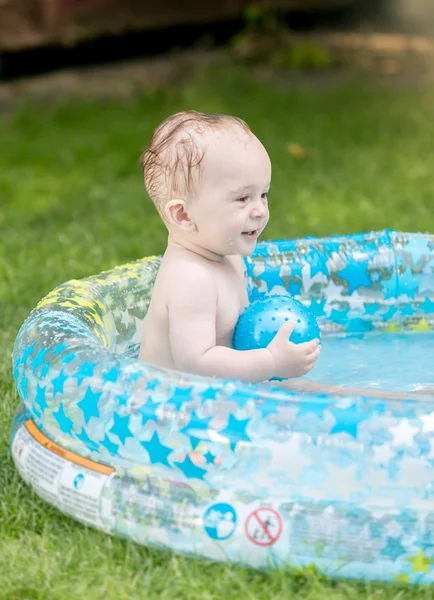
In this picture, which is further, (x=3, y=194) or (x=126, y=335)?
(x=3, y=194)

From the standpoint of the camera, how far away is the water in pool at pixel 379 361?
3170mm

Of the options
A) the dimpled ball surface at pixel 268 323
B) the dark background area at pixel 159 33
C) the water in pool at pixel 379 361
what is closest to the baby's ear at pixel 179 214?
the dimpled ball surface at pixel 268 323

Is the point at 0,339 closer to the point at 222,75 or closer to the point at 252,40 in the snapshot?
the point at 222,75

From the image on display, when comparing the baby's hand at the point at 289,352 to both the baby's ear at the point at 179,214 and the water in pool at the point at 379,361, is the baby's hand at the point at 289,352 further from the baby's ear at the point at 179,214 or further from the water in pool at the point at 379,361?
the water in pool at the point at 379,361

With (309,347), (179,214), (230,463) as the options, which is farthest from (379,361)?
(230,463)

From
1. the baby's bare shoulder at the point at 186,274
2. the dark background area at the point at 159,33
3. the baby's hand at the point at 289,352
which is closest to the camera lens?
the baby's hand at the point at 289,352

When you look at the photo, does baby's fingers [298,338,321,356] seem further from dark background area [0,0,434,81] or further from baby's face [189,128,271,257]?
dark background area [0,0,434,81]

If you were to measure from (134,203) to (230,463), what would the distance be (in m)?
3.31

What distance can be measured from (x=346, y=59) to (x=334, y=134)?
287 centimetres

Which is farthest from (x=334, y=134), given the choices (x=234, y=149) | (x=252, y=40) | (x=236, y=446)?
(x=236, y=446)

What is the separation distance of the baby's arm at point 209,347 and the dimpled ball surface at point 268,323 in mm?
100

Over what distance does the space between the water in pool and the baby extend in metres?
0.72

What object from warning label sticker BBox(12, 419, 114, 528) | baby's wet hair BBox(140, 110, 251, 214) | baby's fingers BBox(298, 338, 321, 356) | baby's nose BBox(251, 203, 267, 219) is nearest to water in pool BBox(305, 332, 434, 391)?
baby's fingers BBox(298, 338, 321, 356)

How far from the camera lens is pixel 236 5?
368 inches
